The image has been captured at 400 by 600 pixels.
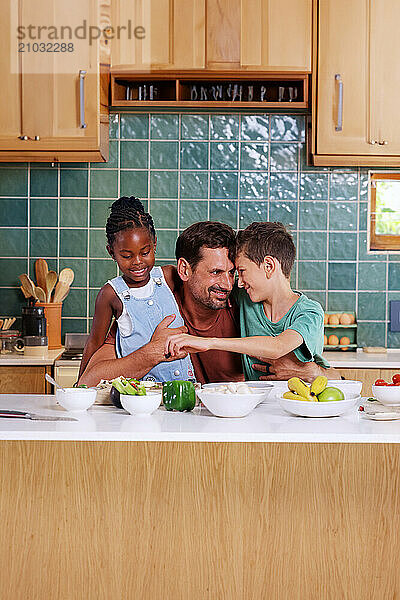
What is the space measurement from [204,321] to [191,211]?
1.19m

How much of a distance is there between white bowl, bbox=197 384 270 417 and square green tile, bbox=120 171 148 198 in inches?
78.7

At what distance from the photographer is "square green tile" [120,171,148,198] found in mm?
3818

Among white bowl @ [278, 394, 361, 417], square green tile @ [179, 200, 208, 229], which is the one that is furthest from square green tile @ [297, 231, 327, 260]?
white bowl @ [278, 394, 361, 417]

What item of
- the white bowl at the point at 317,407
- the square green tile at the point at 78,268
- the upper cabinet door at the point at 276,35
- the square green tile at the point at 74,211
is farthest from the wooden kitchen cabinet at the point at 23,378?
the upper cabinet door at the point at 276,35

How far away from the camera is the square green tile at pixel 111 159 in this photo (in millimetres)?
Answer: 3807

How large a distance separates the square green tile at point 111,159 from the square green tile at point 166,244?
437mm

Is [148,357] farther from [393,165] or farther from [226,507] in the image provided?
[393,165]

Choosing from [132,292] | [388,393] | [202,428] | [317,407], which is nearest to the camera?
[202,428]

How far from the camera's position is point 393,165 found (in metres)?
3.72

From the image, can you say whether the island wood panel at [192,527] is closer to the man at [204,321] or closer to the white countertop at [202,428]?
the white countertop at [202,428]

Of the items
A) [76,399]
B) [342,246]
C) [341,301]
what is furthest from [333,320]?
[76,399]

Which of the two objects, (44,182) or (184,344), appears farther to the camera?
(44,182)

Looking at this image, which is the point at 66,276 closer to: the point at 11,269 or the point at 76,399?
the point at 11,269

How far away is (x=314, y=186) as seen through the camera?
383 cm
